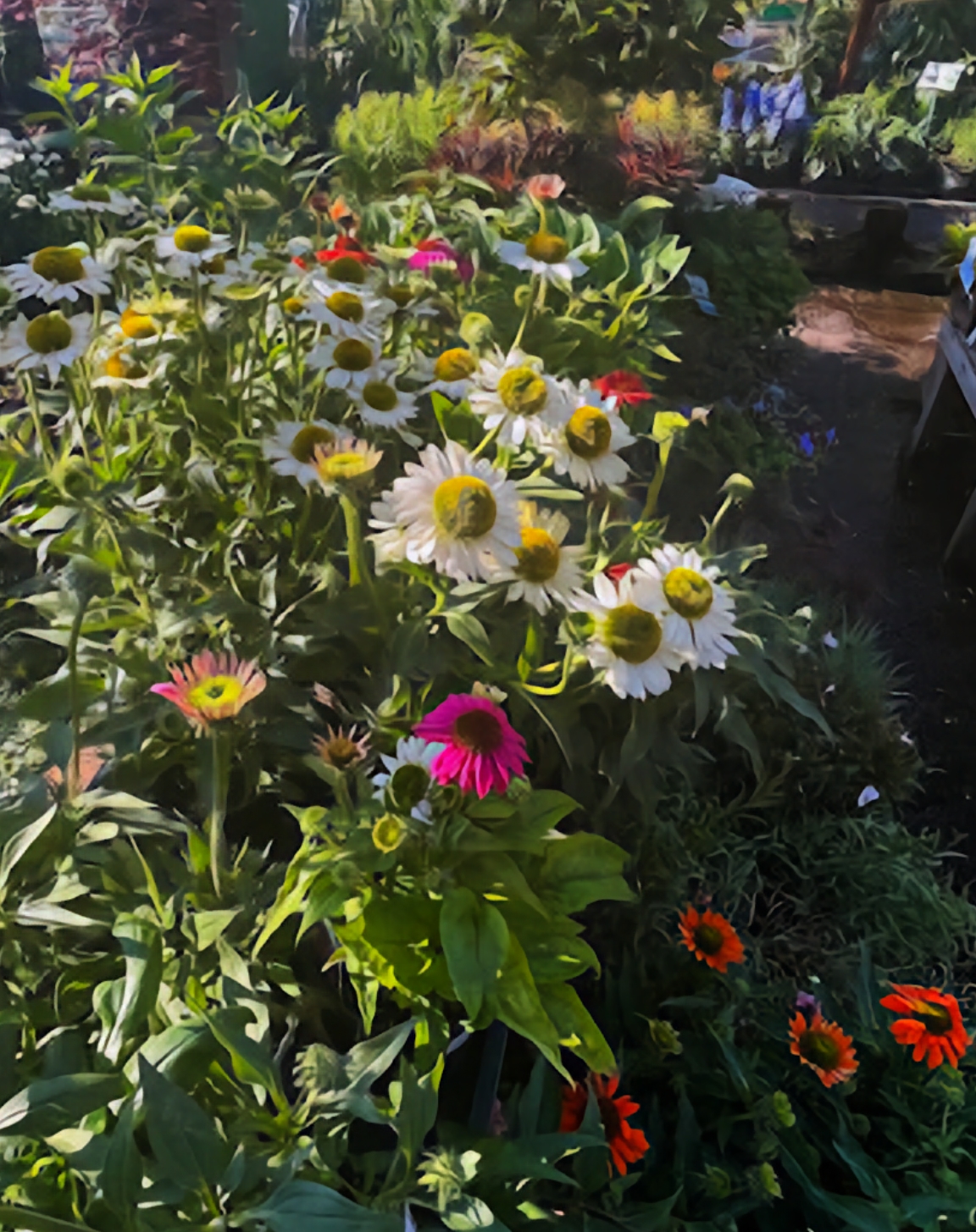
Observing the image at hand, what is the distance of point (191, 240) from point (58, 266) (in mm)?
100

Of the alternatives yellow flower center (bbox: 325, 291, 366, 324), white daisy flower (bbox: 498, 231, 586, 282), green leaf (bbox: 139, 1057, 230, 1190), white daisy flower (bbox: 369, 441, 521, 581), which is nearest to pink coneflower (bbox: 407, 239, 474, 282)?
white daisy flower (bbox: 498, 231, 586, 282)

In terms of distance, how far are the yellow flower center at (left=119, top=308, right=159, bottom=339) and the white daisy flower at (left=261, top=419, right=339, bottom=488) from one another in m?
0.13

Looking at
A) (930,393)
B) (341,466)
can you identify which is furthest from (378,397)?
(930,393)

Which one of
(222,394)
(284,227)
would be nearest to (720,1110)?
(222,394)

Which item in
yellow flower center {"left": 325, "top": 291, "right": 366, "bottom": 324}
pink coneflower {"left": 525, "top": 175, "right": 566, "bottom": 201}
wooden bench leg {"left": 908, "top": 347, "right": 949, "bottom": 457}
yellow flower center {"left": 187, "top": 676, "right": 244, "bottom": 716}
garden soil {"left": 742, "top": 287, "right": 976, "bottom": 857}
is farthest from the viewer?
wooden bench leg {"left": 908, "top": 347, "right": 949, "bottom": 457}

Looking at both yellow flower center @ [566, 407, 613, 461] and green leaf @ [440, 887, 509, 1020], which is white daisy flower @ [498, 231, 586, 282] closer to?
yellow flower center @ [566, 407, 613, 461]

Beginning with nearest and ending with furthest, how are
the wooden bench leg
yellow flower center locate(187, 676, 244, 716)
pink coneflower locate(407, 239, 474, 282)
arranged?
1. yellow flower center locate(187, 676, 244, 716)
2. pink coneflower locate(407, 239, 474, 282)
3. the wooden bench leg

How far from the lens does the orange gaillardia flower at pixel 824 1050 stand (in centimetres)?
64

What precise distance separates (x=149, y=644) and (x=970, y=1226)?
2.09 ft

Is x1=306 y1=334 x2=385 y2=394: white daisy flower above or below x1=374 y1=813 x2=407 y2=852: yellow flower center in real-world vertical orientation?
above

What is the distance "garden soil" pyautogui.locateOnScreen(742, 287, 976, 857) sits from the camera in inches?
55.9

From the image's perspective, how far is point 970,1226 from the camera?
60 centimetres

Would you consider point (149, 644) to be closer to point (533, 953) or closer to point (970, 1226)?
point (533, 953)

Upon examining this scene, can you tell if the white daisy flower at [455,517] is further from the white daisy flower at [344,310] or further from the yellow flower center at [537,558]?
the white daisy flower at [344,310]
